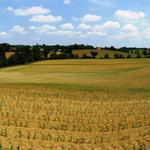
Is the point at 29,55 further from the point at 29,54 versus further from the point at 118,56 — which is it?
the point at 118,56

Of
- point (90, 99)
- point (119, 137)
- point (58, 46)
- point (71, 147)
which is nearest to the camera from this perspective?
point (71, 147)

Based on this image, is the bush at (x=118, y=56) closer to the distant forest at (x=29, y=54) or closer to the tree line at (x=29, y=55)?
the distant forest at (x=29, y=54)

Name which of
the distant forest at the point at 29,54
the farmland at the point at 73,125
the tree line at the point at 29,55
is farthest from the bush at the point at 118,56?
the farmland at the point at 73,125

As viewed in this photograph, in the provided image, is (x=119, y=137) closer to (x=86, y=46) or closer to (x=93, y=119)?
(x=93, y=119)

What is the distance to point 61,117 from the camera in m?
23.1

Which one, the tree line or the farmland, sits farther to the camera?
the tree line

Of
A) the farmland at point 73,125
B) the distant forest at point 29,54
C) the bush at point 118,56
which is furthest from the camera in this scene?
the bush at point 118,56

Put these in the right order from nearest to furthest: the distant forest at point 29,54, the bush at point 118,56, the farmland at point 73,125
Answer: the farmland at point 73,125
the distant forest at point 29,54
the bush at point 118,56

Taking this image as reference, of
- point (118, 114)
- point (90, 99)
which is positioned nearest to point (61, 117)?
point (118, 114)

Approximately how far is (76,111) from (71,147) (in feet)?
33.3

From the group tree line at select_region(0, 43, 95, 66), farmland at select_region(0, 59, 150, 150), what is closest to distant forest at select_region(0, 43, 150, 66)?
tree line at select_region(0, 43, 95, 66)

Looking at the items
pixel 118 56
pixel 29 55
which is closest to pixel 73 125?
pixel 29 55

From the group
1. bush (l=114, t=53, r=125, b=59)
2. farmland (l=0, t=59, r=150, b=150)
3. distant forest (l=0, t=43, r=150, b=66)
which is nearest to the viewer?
farmland (l=0, t=59, r=150, b=150)

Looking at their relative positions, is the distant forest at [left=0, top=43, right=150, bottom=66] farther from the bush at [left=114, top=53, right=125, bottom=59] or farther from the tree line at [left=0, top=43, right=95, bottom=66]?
the bush at [left=114, top=53, right=125, bottom=59]
